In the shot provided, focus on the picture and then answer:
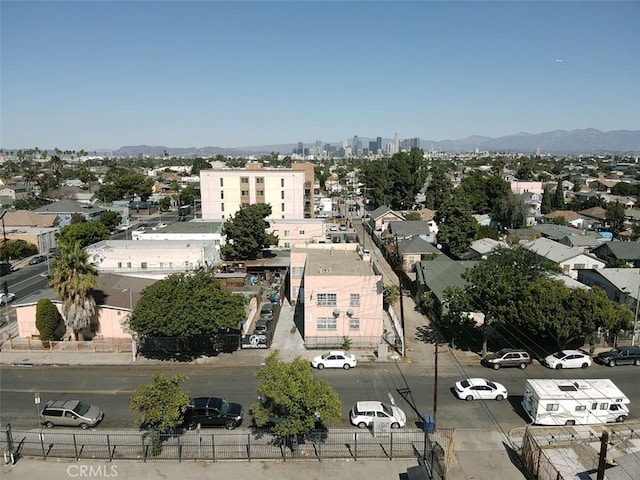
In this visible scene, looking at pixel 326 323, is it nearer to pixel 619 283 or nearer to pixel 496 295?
pixel 496 295

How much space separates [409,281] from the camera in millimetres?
46906

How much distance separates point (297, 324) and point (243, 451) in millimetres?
16093

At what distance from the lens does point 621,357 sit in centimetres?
2753

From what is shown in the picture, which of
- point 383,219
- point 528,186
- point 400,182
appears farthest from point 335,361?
point 528,186

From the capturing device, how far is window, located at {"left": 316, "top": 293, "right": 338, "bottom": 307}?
2994 centimetres

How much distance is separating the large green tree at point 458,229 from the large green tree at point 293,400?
4051 cm

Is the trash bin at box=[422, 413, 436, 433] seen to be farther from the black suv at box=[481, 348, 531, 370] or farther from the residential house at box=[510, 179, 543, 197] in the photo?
the residential house at box=[510, 179, 543, 197]

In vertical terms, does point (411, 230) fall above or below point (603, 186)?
below

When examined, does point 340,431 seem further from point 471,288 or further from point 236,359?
point 471,288

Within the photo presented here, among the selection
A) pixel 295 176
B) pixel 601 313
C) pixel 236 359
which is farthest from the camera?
pixel 295 176

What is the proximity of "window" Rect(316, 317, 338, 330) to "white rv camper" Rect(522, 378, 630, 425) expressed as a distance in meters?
12.6

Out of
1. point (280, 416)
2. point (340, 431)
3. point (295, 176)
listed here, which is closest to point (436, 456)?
point (340, 431)

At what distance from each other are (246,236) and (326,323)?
66.6 feet

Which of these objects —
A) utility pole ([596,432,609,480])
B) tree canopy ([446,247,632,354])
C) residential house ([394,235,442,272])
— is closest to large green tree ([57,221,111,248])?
residential house ([394,235,442,272])
